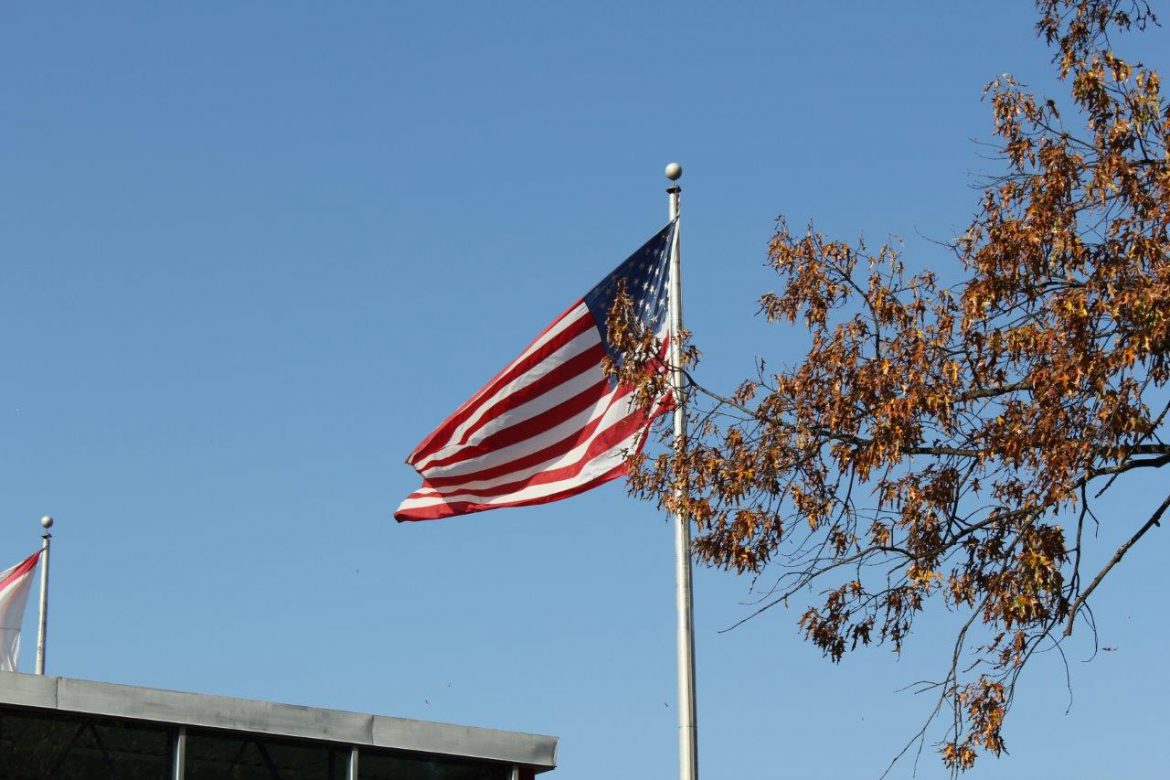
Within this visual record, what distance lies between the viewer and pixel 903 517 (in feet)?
57.1

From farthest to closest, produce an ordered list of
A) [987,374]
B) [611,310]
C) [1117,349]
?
[611,310] → [987,374] → [1117,349]

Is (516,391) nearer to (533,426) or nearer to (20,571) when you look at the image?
(533,426)

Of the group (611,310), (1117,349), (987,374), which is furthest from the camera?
(611,310)

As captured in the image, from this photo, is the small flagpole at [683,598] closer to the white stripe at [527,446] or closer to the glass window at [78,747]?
the white stripe at [527,446]

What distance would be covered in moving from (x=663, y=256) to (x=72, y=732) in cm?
805

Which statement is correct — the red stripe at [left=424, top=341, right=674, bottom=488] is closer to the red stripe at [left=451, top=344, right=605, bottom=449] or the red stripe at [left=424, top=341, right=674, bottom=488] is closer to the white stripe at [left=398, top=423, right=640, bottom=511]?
the white stripe at [left=398, top=423, right=640, bottom=511]

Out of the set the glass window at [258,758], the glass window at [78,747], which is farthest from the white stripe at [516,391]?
the glass window at [78,747]

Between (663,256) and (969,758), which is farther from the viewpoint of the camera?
(663,256)

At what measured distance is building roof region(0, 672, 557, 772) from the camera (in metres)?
16.4

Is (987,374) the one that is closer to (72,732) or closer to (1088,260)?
(1088,260)

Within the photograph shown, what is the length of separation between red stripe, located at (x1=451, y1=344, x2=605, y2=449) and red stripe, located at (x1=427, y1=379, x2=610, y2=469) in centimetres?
18

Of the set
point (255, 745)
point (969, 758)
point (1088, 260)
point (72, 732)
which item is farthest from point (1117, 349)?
point (72, 732)

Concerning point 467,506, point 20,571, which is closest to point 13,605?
point 20,571

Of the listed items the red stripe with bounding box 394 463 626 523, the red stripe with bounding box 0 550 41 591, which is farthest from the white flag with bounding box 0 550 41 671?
the red stripe with bounding box 394 463 626 523
